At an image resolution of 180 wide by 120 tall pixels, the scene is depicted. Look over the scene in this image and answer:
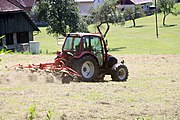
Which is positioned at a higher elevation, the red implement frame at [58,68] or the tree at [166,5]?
the tree at [166,5]

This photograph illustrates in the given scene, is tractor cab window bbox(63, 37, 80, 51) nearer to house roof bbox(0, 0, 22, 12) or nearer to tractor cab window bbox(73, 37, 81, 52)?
tractor cab window bbox(73, 37, 81, 52)

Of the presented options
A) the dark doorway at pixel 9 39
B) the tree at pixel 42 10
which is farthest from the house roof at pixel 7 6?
the tree at pixel 42 10

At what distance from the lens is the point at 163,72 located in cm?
1955

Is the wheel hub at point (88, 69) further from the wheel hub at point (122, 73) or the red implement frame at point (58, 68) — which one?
the wheel hub at point (122, 73)

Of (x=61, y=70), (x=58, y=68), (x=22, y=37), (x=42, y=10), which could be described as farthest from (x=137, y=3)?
(x=61, y=70)

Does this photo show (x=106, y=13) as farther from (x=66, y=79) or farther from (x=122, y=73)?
(x=66, y=79)

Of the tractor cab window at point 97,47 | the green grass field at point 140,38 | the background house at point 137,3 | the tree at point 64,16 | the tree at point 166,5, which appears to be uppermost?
the background house at point 137,3

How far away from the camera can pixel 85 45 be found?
15.7 m

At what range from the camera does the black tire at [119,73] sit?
16.4 meters

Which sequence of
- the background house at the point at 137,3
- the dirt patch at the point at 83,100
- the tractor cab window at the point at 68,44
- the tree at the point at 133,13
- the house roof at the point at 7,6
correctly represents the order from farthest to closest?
the background house at the point at 137,3, the tree at the point at 133,13, the house roof at the point at 7,6, the tractor cab window at the point at 68,44, the dirt patch at the point at 83,100

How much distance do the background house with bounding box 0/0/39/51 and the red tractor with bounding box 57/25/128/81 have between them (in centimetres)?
2564

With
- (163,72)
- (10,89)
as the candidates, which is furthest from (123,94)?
(163,72)

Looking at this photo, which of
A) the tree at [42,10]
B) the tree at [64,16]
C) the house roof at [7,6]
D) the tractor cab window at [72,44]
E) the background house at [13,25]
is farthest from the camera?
the tree at [42,10]

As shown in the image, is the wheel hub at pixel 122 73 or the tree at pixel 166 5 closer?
the wheel hub at pixel 122 73
